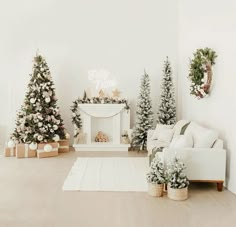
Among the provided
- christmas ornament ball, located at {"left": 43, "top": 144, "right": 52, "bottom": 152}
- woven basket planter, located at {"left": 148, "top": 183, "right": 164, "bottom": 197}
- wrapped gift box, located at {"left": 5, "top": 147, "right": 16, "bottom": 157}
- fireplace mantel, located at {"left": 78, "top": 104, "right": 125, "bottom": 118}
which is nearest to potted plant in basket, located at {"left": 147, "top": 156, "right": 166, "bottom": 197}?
woven basket planter, located at {"left": 148, "top": 183, "right": 164, "bottom": 197}

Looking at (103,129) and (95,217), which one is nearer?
(95,217)

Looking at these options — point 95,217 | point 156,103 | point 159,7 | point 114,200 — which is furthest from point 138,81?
point 95,217

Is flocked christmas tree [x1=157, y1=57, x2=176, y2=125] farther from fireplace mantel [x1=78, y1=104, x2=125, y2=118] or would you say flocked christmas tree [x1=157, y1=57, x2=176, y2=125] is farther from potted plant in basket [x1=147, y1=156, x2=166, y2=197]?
potted plant in basket [x1=147, y1=156, x2=166, y2=197]

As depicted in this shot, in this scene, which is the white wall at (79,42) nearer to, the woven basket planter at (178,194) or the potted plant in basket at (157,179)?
the potted plant in basket at (157,179)

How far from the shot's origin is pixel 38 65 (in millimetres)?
8188

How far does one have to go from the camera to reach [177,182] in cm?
489

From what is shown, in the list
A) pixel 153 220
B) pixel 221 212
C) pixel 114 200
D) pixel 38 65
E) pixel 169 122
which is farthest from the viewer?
pixel 169 122

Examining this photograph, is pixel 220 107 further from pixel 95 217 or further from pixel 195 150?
pixel 95 217

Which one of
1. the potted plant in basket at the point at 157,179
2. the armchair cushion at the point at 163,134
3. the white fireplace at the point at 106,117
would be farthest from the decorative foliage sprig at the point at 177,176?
the white fireplace at the point at 106,117

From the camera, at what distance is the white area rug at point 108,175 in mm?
5531

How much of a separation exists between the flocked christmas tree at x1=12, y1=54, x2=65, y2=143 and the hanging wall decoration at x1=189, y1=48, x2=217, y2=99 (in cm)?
329

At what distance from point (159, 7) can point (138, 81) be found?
1.98m

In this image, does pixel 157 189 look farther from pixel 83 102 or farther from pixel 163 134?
pixel 83 102

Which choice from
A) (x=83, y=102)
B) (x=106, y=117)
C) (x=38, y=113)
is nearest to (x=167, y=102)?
(x=106, y=117)
